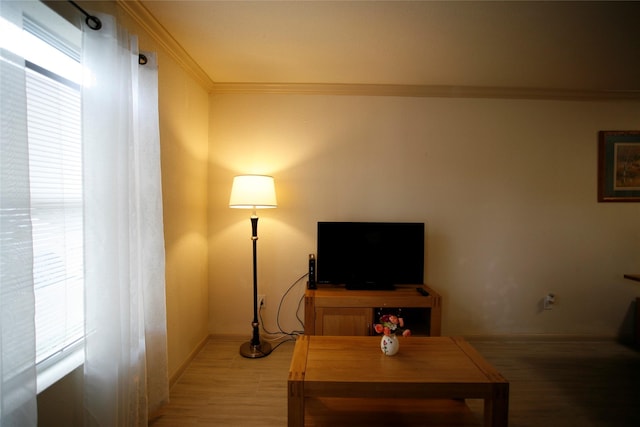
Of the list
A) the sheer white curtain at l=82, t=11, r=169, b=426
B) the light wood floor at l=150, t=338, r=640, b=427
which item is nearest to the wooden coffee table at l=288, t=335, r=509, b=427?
the light wood floor at l=150, t=338, r=640, b=427

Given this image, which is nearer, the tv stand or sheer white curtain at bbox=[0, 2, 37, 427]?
sheer white curtain at bbox=[0, 2, 37, 427]

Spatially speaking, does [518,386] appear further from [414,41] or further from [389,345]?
[414,41]

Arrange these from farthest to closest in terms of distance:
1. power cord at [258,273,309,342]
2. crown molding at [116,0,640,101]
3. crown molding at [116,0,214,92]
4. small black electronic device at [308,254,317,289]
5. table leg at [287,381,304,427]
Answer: power cord at [258,273,309,342]
crown molding at [116,0,640,101]
small black electronic device at [308,254,317,289]
crown molding at [116,0,214,92]
table leg at [287,381,304,427]

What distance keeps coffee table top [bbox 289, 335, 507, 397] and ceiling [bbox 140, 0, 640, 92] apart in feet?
6.58

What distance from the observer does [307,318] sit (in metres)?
2.14

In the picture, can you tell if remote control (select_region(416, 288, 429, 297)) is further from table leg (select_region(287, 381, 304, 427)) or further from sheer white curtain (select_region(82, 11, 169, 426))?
sheer white curtain (select_region(82, 11, 169, 426))

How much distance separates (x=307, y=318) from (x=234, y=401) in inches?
28.8

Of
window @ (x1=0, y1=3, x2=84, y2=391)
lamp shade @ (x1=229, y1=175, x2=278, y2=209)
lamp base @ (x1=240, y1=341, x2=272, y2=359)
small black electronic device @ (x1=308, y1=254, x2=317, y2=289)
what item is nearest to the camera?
window @ (x1=0, y1=3, x2=84, y2=391)

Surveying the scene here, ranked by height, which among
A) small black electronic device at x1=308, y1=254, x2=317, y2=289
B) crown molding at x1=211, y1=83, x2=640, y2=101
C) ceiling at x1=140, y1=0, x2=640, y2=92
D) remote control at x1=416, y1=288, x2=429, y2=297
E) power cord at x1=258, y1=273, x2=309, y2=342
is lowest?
power cord at x1=258, y1=273, x2=309, y2=342

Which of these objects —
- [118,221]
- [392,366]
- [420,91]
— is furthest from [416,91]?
[118,221]

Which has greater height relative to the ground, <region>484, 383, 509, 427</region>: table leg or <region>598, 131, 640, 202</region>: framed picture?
<region>598, 131, 640, 202</region>: framed picture

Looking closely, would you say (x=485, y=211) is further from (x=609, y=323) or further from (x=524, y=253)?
(x=609, y=323)

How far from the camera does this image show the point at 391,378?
51.6 inches

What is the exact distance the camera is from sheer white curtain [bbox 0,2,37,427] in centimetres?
85
